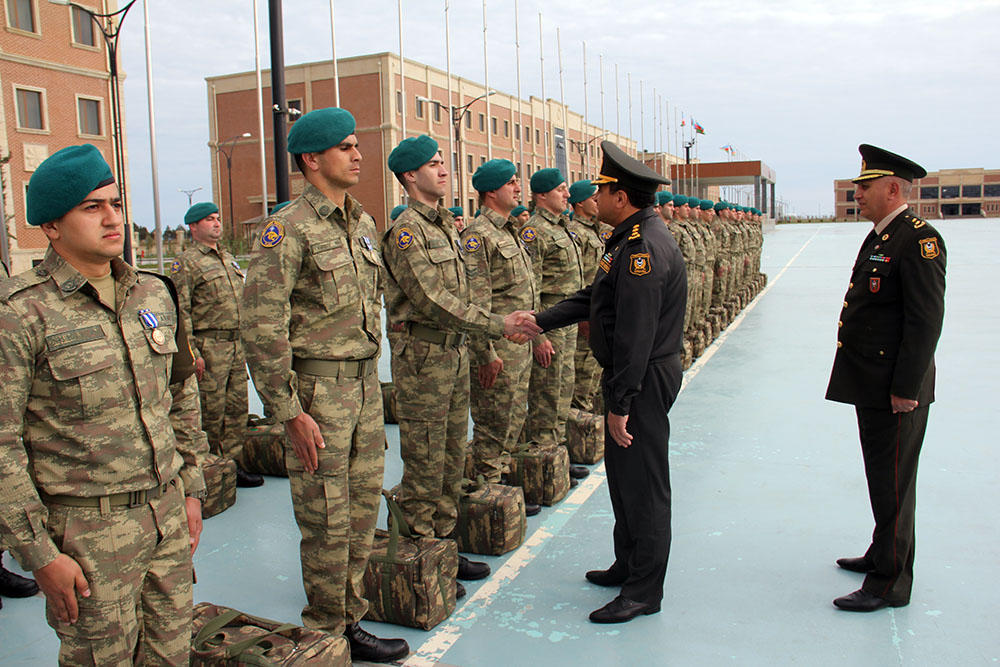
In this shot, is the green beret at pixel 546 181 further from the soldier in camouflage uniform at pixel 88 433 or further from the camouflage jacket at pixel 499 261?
the soldier in camouflage uniform at pixel 88 433

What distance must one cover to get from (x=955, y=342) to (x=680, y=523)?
774 cm

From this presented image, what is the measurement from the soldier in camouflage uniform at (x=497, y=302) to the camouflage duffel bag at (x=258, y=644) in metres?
1.98

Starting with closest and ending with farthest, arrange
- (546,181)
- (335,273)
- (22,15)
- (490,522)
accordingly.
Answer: (335,273) < (490,522) < (546,181) < (22,15)

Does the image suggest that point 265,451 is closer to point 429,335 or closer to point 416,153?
point 429,335

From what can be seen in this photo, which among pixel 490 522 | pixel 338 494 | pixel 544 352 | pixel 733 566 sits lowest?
pixel 733 566

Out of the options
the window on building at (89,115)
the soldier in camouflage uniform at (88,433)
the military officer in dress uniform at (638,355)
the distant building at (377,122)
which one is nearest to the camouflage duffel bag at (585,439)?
the military officer in dress uniform at (638,355)

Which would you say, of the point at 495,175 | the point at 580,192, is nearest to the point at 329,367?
the point at 495,175

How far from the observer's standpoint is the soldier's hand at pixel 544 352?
4.93m

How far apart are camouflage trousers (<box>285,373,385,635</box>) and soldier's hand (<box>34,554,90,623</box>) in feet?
3.06

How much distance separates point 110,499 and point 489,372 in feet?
8.20

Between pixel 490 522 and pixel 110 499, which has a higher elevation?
pixel 110 499

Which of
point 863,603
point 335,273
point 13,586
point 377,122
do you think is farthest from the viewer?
point 377,122

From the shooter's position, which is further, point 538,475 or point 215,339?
point 215,339

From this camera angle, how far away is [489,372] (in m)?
4.36
